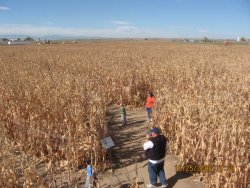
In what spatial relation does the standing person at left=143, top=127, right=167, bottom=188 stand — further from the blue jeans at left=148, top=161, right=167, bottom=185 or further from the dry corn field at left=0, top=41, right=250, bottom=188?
the dry corn field at left=0, top=41, right=250, bottom=188

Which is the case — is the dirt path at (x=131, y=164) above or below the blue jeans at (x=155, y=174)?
below

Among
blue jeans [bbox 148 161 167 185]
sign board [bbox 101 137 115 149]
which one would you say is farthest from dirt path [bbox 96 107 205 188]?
sign board [bbox 101 137 115 149]

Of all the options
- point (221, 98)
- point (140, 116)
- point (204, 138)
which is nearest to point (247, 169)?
point (204, 138)

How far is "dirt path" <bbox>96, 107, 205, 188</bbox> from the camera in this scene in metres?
5.64

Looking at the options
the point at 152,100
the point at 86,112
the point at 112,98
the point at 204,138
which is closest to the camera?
the point at 204,138

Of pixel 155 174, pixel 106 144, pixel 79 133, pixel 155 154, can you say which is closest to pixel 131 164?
pixel 106 144

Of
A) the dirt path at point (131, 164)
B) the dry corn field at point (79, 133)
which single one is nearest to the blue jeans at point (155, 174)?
the dirt path at point (131, 164)

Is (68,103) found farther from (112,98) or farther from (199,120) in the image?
(112,98)

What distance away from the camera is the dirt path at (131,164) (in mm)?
5637

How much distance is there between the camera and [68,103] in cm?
730

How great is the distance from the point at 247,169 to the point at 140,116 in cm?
572

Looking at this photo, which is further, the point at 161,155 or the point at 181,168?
the point at 181,168

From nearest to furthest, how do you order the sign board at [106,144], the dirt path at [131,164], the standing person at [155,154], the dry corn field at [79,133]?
the dry corn field at [79,133]
the standing person at [155,154]
the dirt path at [131,164]
the sign board at [106,144]

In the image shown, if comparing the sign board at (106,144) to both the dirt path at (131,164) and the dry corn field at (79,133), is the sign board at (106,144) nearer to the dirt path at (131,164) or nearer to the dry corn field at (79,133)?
the dry corn field at (79,133)
